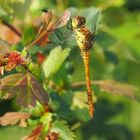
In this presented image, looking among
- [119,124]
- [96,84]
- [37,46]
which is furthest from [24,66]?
[119,124]

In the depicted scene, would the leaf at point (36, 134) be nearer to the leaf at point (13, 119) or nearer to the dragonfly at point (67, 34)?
the leaf at point (13, 119)

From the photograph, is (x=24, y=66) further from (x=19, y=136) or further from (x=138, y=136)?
(x=138, y=136)

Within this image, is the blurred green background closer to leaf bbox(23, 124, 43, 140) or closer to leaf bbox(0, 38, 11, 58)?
leaf bbox(23, 124, 43, 140)

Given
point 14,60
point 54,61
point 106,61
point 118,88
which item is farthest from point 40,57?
point 106,61

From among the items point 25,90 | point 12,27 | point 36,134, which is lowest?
point 36,134

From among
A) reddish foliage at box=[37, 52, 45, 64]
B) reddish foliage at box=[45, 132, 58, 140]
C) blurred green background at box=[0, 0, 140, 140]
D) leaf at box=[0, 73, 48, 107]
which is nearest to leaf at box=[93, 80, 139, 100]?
blurred green background at box=[0, 0, 140, 140]

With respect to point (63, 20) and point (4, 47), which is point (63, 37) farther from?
point (4, 47)
